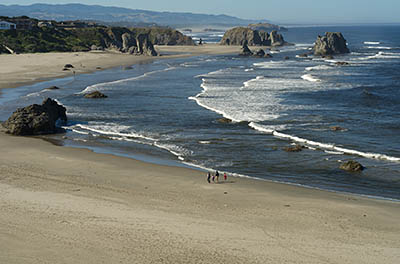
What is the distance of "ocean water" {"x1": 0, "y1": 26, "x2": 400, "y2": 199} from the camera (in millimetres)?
26016

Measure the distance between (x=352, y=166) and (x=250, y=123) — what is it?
1169 cm

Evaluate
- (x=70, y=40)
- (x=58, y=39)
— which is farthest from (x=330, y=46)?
(x=58, y=39)

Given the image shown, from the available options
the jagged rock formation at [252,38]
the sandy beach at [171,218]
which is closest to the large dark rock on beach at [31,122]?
the sandy beach at [171,218]

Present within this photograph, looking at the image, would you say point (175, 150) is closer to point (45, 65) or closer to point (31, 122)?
point (31, 122)

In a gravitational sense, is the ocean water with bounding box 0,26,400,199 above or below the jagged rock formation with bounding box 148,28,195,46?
below

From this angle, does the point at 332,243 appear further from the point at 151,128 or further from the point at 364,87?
the point at 364,87

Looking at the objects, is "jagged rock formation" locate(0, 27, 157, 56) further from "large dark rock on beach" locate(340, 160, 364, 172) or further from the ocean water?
"large dark rock on beach" locate(340, 160, 364, 172)

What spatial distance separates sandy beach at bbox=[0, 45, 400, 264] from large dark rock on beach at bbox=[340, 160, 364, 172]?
360 centimetres

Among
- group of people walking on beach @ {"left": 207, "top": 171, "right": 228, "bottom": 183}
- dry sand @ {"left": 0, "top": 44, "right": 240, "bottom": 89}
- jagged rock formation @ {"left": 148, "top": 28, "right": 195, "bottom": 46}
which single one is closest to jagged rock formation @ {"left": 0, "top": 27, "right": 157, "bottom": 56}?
dry sand @ {"left": 0, "top": 44, "right": 240, "bottom": 89}

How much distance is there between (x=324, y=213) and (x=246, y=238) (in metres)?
4.04

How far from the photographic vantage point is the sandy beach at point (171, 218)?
15.2 meters

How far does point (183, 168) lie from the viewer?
2572 centimetres

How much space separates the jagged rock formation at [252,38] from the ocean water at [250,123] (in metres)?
96.2

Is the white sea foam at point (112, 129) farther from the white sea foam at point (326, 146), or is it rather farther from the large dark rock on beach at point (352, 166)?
the large dark rock on beach at point (352, 166)
